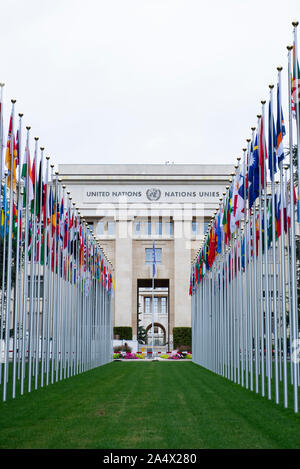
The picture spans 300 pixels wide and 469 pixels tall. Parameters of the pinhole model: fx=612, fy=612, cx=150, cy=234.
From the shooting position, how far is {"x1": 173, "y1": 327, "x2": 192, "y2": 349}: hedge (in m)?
70.0

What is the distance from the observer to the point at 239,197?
69.8 feet

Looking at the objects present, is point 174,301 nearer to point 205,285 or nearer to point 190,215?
point 190,215

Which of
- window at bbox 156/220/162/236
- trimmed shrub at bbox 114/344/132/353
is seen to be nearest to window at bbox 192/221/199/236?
window at bbox 156/220/162/236

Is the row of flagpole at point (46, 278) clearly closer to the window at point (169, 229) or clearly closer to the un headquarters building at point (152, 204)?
the un headquarters building at point (152, 204)

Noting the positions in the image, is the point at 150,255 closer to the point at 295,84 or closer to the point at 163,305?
the point at 163,305

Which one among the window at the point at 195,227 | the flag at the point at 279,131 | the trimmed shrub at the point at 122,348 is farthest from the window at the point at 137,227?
the flag at the point at 279,131

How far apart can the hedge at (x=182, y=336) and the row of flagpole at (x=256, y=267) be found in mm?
21624

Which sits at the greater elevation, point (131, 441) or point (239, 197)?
point (239, 197)

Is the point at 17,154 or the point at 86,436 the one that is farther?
the point at 17,154

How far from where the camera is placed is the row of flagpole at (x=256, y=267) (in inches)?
587

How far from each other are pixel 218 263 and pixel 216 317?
2.90 m

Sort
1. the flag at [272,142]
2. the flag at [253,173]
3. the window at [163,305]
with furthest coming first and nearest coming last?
the window at [163,305]
the flag at [253,173]
the flag at [272,142]

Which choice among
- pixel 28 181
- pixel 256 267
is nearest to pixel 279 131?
pixel 256 267

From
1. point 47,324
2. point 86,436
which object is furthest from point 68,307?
point 86,436
